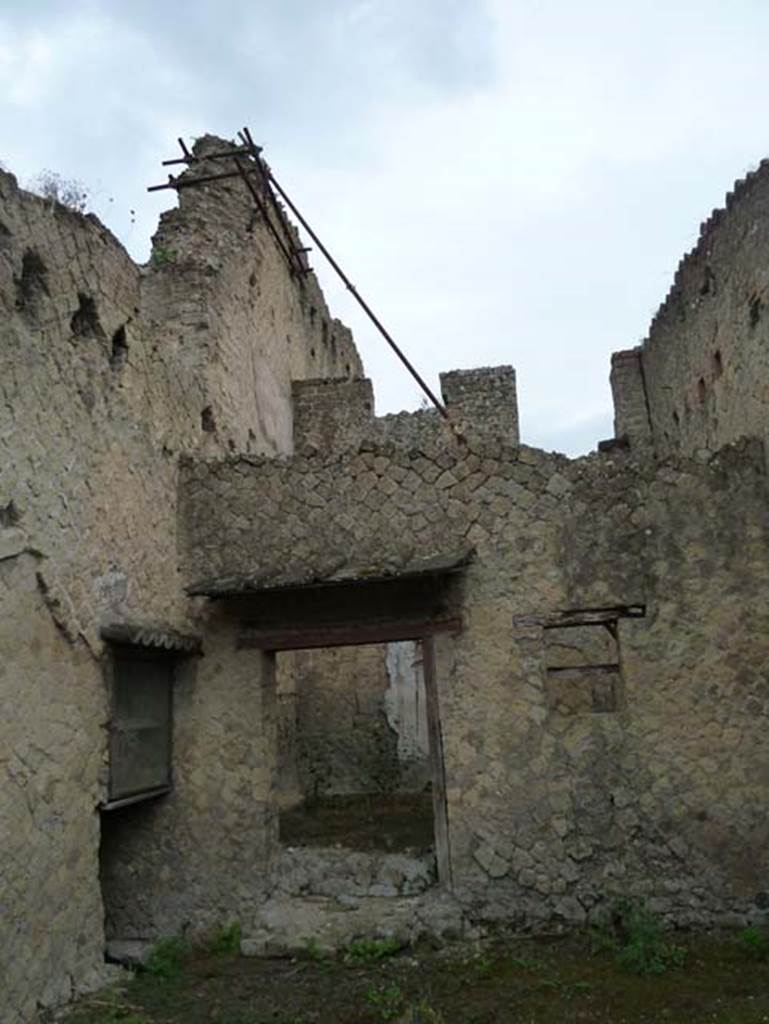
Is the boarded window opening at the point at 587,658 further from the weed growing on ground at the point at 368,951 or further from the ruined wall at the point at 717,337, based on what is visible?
the weed growing on ground at the point at 368,951

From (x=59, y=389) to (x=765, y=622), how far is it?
488cm

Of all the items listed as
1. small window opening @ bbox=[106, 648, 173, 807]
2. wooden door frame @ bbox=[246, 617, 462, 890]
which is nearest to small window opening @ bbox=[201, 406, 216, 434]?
wooden door frame @ bbox=[246, 617, 462, 890]

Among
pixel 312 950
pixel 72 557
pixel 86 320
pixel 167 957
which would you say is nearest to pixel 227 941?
pixel 167 957

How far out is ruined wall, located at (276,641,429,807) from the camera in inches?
382

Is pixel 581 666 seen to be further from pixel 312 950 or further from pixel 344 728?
pixel 344 728

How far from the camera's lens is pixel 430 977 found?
4805 mm

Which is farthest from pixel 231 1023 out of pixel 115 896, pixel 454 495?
pixel 454 495

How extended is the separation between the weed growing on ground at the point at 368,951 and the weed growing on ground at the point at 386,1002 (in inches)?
18.2

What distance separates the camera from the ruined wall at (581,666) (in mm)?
5441

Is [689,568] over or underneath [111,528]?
underneath

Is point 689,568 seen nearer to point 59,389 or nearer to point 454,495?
point 454,495

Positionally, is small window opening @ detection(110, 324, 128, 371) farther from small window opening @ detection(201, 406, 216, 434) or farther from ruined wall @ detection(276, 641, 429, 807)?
ruined wall @ detection(276, 641, 429, 807)

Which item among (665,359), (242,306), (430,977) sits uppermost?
(242,306)

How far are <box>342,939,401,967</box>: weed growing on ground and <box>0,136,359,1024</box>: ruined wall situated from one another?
985 mm
